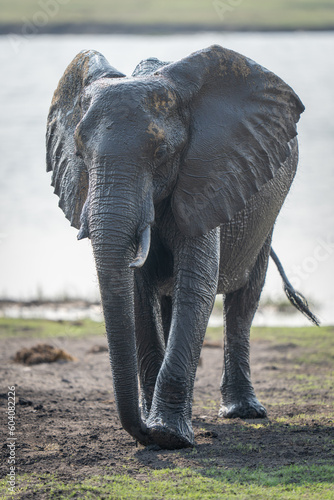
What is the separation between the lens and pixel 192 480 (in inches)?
199

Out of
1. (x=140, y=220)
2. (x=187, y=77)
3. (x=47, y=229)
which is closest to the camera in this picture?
(x=140, y=220)

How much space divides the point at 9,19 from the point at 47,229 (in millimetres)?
8502

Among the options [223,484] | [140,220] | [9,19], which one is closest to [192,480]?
[223,484]

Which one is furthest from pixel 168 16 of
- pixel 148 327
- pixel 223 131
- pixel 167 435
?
pixel 167 435

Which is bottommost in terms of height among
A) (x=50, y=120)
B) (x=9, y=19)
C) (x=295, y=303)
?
(x=295, y=303)

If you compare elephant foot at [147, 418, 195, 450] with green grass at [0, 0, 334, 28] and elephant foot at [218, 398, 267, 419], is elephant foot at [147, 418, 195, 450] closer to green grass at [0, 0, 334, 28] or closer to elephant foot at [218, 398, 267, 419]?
elephant foot at [218, 398, 267, 419]

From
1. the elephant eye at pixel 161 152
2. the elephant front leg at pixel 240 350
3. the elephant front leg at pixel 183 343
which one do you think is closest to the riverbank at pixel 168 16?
the elephant front leg at pixel 240 350

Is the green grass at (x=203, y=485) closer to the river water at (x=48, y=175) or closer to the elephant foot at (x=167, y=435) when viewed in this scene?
the elephant foot at (x=167, y=435)

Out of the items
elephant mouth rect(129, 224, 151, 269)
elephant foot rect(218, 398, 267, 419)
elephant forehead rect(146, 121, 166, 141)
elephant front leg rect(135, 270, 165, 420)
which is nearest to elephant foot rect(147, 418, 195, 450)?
elephant front leg rect(135, 270, 165, 420)

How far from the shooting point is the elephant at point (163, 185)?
5.41m

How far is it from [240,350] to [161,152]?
280 cm

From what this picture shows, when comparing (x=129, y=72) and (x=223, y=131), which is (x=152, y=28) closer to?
(x=129, y=72)

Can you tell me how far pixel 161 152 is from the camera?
5.64m

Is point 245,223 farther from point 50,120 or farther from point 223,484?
point 223,484
